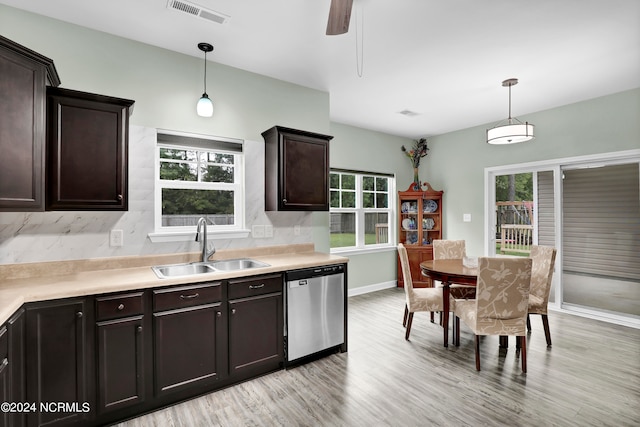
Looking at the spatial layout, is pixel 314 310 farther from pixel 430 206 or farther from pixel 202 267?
pixel 430 206

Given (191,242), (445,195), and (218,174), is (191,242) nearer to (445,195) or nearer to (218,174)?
(218,174)

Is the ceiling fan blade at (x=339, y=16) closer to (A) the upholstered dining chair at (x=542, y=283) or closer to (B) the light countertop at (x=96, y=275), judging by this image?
(B) the light countertop at (x=96, y=275)

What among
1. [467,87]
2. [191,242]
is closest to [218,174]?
[191,242]

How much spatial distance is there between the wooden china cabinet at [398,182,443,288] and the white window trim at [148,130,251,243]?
335cm

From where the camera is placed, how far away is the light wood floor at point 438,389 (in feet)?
7.02

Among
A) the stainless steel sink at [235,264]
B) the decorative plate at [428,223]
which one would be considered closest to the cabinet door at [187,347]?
the stainless steel sink at [235,264]

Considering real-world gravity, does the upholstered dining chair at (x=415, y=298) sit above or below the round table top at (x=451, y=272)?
below

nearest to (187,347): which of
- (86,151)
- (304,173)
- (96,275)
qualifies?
(96,275)

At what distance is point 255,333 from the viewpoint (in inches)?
103

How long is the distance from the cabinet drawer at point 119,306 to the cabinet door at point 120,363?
0.04 metres

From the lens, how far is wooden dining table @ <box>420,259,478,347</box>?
3004 mm

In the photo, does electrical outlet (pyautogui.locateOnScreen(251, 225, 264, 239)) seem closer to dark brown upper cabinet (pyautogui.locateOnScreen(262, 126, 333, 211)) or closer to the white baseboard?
dark brown upper cabinet (pyautogui.locateOnScreen(262, 126, 333, 211))

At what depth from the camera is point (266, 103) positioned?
3406mm

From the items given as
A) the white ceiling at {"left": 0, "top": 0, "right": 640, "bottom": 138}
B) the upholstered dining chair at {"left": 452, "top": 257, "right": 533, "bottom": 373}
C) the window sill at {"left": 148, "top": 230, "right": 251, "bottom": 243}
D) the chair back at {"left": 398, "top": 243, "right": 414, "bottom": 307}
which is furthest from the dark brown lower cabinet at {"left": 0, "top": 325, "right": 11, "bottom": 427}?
the upholstered dining chair at {"left": 452, "top": 257, "right": 533, "bottom": 373}
